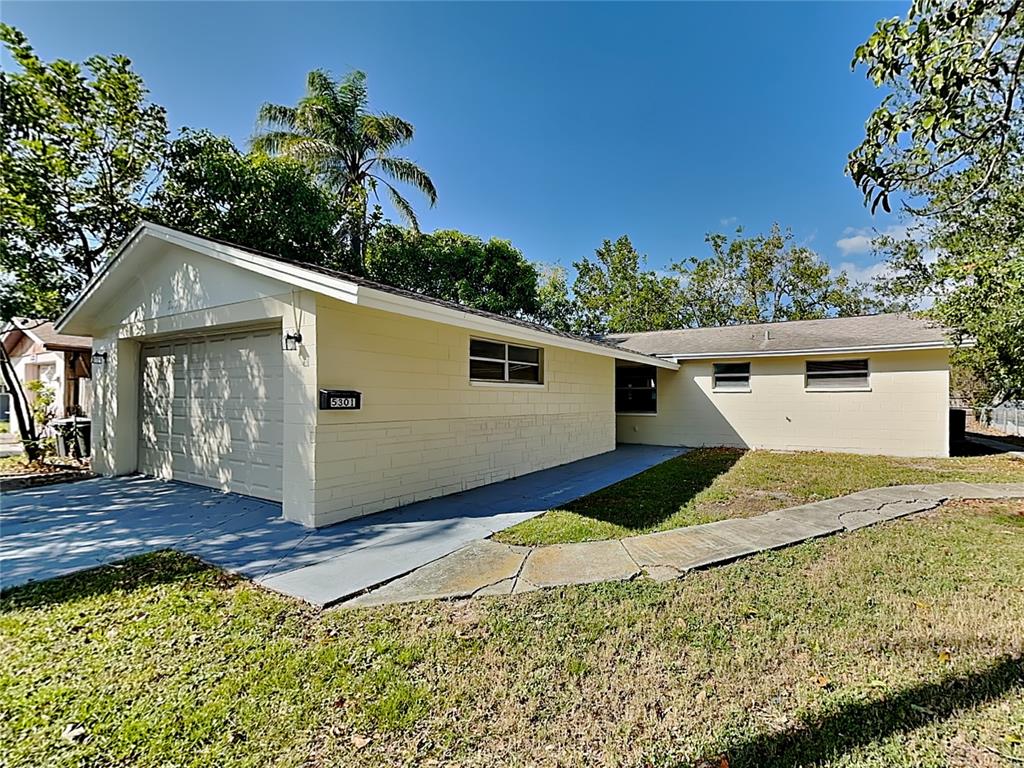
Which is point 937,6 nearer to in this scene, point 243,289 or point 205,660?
point 205,660

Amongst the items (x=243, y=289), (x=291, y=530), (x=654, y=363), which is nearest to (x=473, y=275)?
(x=654, y=363)

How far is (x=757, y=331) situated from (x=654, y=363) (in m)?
4.60

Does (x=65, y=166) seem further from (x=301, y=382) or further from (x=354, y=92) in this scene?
(x=354, y=92)

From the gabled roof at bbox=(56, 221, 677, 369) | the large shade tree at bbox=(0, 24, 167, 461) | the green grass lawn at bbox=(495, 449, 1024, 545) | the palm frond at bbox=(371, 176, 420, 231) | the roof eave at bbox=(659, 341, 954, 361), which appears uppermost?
the palm frond at bbox=(371, 176, 420, 231)

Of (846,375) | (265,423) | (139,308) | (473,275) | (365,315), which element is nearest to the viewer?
(365,315)

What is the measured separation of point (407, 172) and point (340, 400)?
51.5ft

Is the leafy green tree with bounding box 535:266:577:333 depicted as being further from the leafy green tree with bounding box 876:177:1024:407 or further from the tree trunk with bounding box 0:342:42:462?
the tree trunk with bounding box 0:342:42:462

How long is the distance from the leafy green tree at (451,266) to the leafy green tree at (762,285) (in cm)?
1433

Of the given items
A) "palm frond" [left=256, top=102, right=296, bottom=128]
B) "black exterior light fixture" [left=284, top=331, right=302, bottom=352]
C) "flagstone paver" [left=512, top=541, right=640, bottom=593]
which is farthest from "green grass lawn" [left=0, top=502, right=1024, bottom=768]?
"palm frond" [left=256, top=102, right=296, bottom=128]

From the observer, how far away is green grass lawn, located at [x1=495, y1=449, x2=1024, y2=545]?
5.57m

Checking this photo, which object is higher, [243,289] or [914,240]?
[914,240]

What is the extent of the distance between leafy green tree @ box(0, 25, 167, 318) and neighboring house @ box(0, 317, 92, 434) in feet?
4.25

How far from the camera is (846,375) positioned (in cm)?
1234

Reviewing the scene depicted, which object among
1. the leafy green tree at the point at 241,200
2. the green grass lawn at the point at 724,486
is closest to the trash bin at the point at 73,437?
the leafy green tree at the point at 241,200
